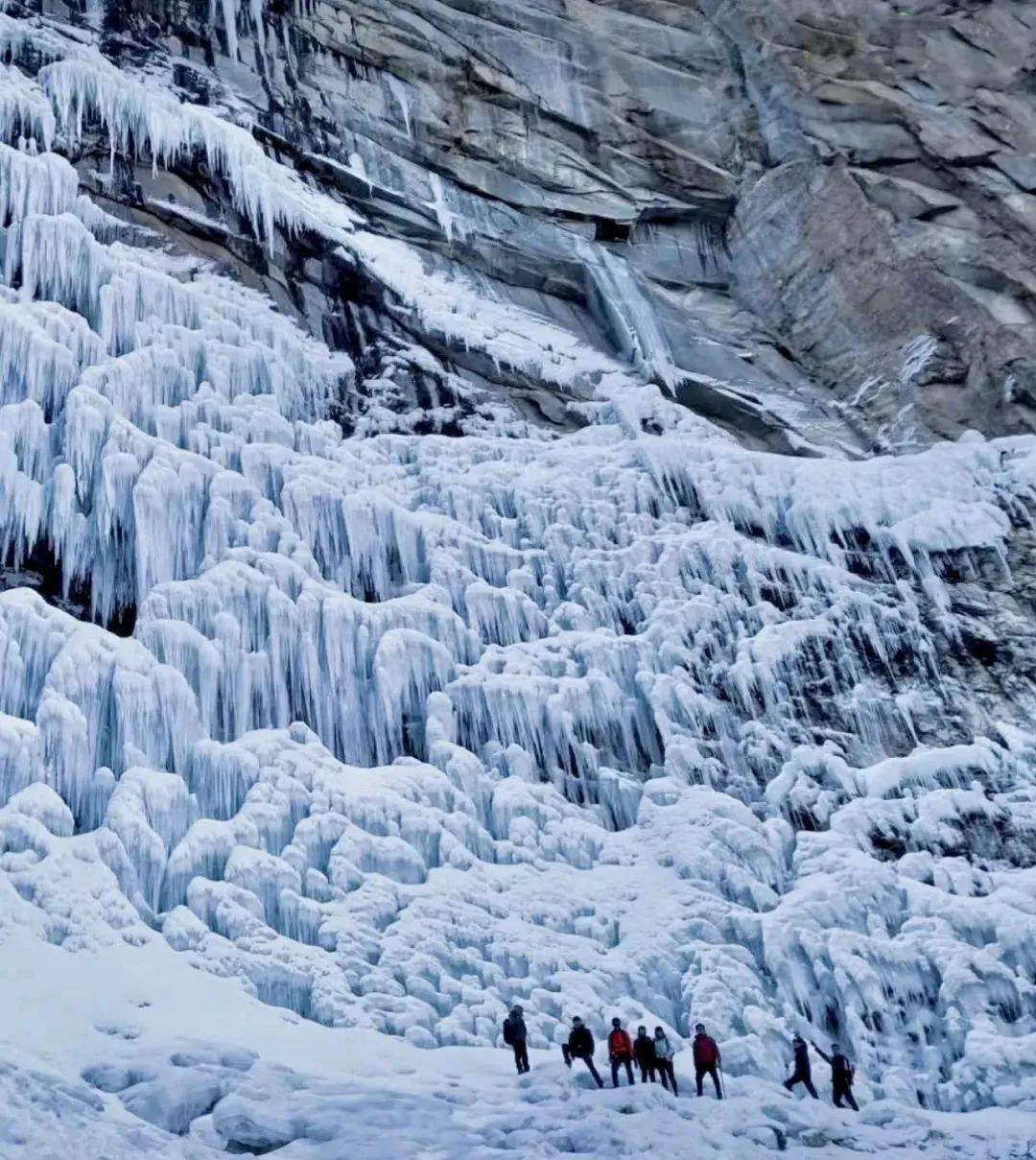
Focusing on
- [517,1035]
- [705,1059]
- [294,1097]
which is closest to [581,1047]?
[517,1035]

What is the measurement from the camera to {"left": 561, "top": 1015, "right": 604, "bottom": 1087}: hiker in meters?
9.63

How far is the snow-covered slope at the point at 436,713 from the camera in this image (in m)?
9.78

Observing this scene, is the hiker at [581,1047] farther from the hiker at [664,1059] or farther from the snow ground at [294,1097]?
the hiker at [664,1059]

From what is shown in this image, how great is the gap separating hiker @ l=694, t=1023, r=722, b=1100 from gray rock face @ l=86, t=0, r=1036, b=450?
8779 mm

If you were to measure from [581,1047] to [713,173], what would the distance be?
13.5 meters

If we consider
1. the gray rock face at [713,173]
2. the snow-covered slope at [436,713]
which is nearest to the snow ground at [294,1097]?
the snow-covered slope at [436,713]

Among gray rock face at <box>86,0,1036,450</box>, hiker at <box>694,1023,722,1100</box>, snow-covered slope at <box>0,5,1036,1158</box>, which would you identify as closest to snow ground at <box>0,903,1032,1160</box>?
snow-covered slope at <box>0,5,1036,1158</box>

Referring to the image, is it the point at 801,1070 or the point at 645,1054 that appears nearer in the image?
the point at 645,1054

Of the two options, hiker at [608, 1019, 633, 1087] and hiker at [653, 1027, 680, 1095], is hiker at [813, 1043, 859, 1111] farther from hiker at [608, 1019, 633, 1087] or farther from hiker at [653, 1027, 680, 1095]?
hiker at [608, 1019, 633, 1087]

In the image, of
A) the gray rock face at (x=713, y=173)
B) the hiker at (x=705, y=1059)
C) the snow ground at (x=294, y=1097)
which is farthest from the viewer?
the gray rock face at (x=713, y=173)

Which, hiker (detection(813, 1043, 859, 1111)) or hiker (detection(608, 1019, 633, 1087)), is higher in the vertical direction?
hiker (detection(608, 1019, 633, 1087))

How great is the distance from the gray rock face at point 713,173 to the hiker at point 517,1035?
8.70 metres

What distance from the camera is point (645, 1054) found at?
9.72 metres

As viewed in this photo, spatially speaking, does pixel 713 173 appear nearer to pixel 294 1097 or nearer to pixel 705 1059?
pixel 705 1059
